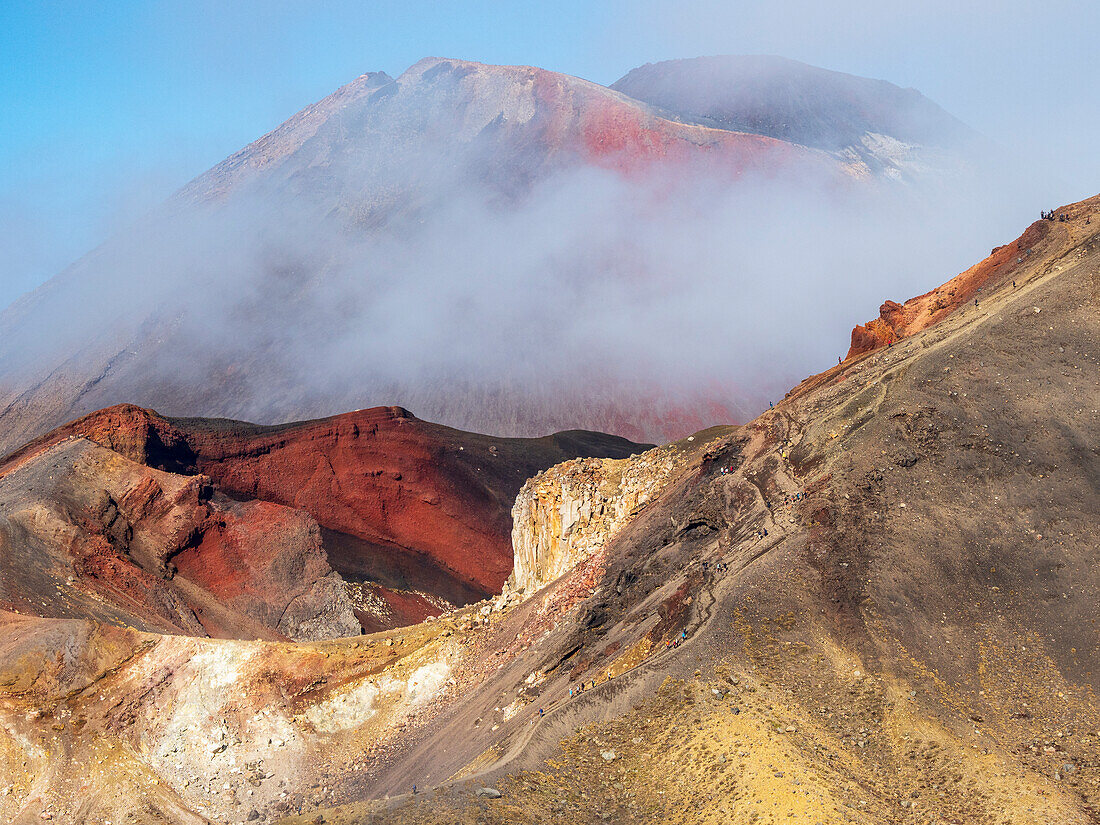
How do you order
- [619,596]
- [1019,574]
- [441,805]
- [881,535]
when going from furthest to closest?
[619,596], [881,535], [1019,574], [441,805]

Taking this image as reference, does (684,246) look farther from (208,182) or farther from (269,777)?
(269,777)

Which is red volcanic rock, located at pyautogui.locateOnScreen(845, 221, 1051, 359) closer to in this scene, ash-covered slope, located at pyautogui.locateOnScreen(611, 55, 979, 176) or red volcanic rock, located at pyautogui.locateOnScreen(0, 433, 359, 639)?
red volcanic rock, located at pyautogui.locateOnScreen(0, 433, 359, 639)

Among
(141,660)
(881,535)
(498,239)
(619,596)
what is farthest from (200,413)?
(881,535)

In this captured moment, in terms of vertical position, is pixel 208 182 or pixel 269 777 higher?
pixel 208 182

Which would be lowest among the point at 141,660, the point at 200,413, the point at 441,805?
the point at 441,805

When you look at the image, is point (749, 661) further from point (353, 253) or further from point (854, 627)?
point (353, 253)

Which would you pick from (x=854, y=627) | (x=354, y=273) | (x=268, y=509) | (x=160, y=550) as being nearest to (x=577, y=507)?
(x=854, y=627)

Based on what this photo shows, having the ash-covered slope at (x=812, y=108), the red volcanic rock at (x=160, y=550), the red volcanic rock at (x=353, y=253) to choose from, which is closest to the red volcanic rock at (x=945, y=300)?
the red volcanic rock at (x=160, y=550)
